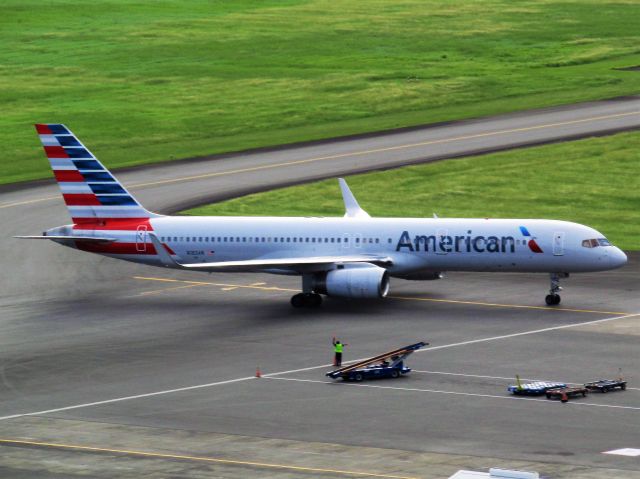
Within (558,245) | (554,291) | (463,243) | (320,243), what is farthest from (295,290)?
(558,245)

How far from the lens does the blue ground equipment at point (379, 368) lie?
59.2 meters

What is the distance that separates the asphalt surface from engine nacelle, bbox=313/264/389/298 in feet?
3.95

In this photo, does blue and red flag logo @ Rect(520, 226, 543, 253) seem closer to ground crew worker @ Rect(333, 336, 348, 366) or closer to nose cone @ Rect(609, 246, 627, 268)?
nose cone @ Rect(609, 246, 627, 268)

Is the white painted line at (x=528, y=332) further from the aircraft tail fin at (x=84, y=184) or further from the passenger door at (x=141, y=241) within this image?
the aircraft tail fin at (x=84, y=184)

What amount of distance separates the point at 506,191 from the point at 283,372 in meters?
47.4

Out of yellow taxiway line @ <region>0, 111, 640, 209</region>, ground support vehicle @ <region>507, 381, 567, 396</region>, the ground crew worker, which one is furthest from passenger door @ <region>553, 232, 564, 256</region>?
yellow taxiway line @ <region>0, 111, 640, 209</region>

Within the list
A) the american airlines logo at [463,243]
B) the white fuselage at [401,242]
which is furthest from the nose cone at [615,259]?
the american airlines logo at [463,243]

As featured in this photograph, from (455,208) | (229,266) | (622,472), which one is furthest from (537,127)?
(622,472)

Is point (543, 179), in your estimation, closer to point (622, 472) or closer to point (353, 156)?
point (353, 156)

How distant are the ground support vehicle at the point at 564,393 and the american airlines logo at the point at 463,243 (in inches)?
700

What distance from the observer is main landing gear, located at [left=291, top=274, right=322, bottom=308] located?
7462 centimetres

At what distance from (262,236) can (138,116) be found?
58.4 meters

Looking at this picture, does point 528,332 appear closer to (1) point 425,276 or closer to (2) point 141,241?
(1) point 425,276

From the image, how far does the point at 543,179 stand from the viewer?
108 m
